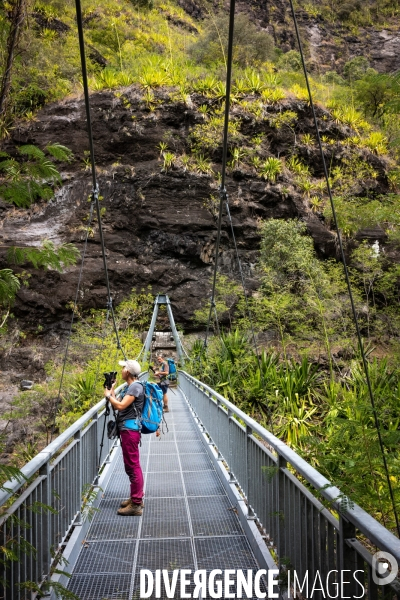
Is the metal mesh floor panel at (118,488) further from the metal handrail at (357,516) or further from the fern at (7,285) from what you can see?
the fern at (7,285)

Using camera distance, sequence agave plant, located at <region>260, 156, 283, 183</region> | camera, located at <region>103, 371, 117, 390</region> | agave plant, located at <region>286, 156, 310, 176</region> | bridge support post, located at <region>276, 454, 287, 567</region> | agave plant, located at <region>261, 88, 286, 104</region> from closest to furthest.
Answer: bridge support post, located at <region>276, 454, 287, 567</region>, camera, located at <region>103, 371, 117, 390</region>, agave plant, located at <region>260, 156, 283, 183</region>, agave plant, located at <region>286, 156, 310, 176</region>, agave plant, located at <region>261, 88, 286, 104</region>

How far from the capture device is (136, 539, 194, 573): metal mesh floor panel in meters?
3.08

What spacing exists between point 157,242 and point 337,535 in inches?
716

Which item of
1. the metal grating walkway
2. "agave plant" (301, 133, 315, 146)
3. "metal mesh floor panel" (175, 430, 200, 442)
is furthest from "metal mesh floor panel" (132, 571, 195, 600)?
"agave plant" (301, 133, 315, 146)

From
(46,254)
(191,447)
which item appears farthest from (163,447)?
(46,254)

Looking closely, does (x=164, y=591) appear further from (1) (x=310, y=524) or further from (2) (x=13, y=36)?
(2) (x=13, y=36)

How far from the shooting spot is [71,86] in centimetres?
2220

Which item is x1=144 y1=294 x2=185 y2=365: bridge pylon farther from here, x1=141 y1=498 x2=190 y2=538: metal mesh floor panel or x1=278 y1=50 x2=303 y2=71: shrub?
x1=278 y1=50 x2=303 y2=71: shrub

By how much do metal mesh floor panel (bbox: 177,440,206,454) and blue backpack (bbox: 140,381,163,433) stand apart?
2.40 meters

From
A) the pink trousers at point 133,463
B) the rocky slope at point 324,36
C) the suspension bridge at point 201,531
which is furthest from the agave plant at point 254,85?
the pink trousers at point 133,463

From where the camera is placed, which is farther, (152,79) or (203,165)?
(152,79)

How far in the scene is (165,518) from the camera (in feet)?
13.1

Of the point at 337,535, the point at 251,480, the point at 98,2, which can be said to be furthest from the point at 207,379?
the point at 98,2

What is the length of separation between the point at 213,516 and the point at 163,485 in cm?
114
